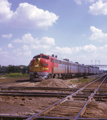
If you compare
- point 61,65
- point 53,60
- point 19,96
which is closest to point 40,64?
point 53,60

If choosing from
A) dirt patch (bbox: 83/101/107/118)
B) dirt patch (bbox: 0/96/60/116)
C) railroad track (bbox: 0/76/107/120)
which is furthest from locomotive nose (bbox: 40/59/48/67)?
dirt patch (bbox: 83/101/107/118)

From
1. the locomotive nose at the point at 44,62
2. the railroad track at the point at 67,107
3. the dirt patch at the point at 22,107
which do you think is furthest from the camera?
the locomotive nose at the point at 44,62

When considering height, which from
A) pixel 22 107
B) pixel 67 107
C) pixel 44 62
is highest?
pixel 44 62

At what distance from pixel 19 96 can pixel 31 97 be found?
0.74 metres

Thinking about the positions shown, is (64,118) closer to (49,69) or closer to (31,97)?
(31,97)

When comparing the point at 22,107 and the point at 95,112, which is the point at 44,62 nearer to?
the point at 22,107

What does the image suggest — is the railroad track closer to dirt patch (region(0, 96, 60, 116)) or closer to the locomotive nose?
dirt patch (region(0, 96, 60, 116))

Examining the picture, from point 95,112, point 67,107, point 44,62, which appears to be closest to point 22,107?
point 67,107

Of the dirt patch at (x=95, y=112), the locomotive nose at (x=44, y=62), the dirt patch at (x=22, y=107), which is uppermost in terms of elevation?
the locomotive nose at (x=44, y=62)

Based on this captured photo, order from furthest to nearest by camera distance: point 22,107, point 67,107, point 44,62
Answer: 1. point 44,62
2. point 22,107
3. point 67,107

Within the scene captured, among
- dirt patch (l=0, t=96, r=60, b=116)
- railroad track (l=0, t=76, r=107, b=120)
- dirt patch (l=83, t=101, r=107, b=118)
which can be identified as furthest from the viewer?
dirt patch (l=0, t=96, r=60, b=116)

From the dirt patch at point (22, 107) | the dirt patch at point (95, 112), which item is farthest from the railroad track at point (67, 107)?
the dirt patch at point (22, 107)

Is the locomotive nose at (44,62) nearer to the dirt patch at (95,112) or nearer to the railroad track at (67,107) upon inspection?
the railroad track at (67,107)

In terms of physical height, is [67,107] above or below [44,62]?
below
